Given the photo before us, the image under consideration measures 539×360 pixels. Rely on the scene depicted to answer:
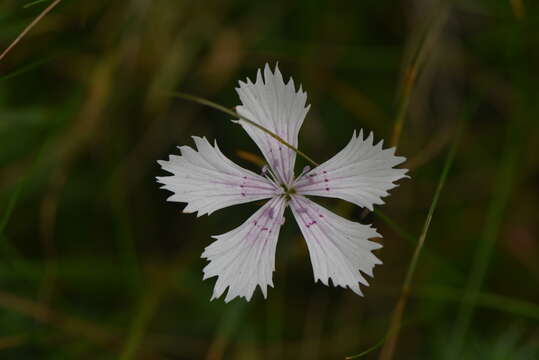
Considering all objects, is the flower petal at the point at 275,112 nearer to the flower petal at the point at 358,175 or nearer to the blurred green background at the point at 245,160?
the flower petal at the point at 358,175

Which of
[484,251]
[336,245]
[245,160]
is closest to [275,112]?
[336,245]

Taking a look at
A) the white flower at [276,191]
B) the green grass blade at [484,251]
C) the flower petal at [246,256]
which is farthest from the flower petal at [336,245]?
the green grass blade at [484,251]

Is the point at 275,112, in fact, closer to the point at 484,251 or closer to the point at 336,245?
the point at 336,245

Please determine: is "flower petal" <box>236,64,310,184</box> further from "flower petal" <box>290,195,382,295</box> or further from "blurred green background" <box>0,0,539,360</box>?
"blurred green background" <box>0,0,539,360</box>

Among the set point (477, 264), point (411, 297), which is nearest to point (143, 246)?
point (411, 297)

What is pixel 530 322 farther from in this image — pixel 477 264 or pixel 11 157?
pixel 11 157

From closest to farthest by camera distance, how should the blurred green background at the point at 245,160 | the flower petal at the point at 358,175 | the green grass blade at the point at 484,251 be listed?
the flower petal at the point at 358,175 → the green grass blade at the point at 484,251 → the blurred green background at the point at 245,160

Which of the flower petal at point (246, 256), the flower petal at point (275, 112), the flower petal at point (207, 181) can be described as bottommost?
the flower petal at point (246, 256)

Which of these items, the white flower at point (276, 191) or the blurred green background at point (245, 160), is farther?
the blurred green background at point (245, 160)
